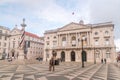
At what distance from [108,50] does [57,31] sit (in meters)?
25.4

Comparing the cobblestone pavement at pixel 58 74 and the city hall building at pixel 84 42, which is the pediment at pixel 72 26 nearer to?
the city hall building at pixel 84 42

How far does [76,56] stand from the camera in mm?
63406

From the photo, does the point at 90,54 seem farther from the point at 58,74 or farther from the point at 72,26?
the point at 58,74

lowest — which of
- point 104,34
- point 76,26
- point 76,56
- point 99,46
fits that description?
point 76,56

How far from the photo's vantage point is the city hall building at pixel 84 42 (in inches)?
2301

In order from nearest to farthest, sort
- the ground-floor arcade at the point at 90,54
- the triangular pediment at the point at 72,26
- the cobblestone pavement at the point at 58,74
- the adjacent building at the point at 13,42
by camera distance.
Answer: the cobblestone pavement at the point at 58,74, the ground-floor arcade at the point at 90,54, the triangular pediment at the point at 72,26, the adjacent building at the point at 13,42

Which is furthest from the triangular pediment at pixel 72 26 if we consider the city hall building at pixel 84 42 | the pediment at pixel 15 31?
the pediment at pixel 15 31

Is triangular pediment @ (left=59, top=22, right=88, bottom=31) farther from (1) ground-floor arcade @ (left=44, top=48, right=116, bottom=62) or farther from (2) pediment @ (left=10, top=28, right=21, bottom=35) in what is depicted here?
(2) pediment @ (left=10, top=28, right=21, bottom=35)

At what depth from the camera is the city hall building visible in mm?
58438

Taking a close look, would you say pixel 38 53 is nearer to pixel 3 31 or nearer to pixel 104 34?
pixel 3 31

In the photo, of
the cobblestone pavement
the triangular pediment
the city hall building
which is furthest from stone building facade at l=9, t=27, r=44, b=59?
the cobblestone pavement

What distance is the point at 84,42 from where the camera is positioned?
60969 millimetres

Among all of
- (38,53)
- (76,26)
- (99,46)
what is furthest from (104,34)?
(38,53)

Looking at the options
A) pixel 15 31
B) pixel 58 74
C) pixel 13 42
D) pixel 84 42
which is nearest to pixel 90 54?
pixel 84 42
